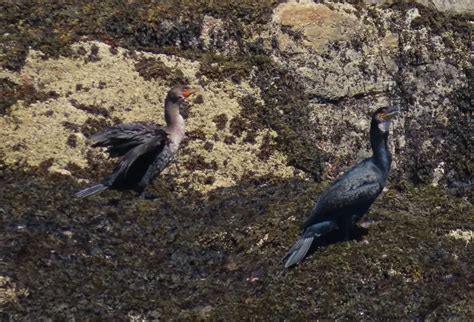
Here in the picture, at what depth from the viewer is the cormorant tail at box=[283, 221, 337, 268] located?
11492 mm

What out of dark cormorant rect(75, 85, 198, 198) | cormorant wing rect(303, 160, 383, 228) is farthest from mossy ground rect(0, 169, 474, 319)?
cormorant wing rect(303, 160, 383, 228)

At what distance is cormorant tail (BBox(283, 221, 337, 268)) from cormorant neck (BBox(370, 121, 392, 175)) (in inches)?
39.4

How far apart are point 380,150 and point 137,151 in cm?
331

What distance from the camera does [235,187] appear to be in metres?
15.0

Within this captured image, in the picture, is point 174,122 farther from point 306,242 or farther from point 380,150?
point 306,242

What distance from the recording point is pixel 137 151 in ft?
45.0

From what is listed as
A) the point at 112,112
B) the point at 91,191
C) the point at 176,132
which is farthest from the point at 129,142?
the point at 112,112

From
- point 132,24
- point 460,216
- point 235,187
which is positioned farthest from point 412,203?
point 132,24

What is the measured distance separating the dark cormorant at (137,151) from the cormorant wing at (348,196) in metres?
2.86

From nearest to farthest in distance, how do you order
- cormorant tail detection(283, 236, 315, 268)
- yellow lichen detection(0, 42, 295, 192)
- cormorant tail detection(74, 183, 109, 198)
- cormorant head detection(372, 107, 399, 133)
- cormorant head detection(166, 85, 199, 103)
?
cormorant tail detection(283, 236, 315, 268)
cormorant head detection(372, 107, 399, 133)
cormorant tail detection(74, 183, 109, 198)
cormorant head detection(166, 85, 199, 103)
yellow lichen detection(0, 42, 295, 192)

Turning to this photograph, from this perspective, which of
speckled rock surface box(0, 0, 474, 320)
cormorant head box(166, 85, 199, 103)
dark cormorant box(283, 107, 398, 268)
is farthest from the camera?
cormorant head box(166, 85, 199, 103)

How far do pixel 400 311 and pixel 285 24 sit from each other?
333 inches

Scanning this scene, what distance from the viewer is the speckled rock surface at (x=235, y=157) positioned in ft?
36.3

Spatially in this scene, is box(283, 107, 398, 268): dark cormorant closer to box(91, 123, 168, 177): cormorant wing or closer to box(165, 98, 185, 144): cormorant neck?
box(91, 123, 168, 177): cormorant wing
